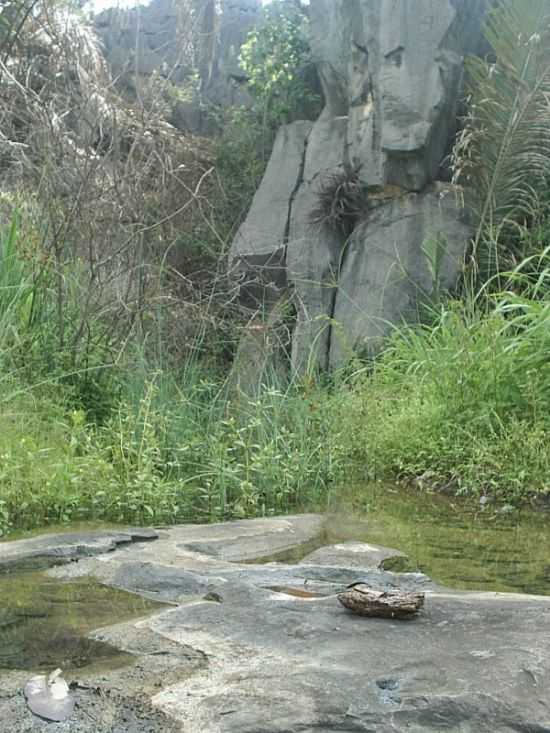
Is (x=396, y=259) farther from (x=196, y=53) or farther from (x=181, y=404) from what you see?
(x=196, y=53)

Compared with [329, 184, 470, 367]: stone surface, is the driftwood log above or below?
below

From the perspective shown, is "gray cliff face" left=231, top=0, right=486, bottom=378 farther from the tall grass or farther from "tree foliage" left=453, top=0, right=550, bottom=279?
the tall grass

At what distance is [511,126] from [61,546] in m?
6.50

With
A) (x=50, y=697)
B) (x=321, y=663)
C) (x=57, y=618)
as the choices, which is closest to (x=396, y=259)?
(x=57, y=618)

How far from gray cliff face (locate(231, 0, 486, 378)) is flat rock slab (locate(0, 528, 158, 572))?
17.1 ft

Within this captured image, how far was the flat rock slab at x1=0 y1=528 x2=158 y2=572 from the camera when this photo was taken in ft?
10.4

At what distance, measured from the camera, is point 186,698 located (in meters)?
1.92

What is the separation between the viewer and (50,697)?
75.8 inches

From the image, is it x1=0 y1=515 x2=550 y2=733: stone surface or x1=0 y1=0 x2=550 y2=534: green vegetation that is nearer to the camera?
x1=0 y1=515 x2=550 y2=733: stone surface

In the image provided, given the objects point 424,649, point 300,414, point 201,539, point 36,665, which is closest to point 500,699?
point 424,649

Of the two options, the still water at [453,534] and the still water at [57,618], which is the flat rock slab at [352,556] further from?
the still water at [57,618]

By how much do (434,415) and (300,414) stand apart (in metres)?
0.85

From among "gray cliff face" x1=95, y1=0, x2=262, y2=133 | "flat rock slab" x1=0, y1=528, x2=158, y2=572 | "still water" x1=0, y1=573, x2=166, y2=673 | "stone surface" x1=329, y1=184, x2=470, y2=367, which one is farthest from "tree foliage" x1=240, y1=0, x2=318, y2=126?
"still water" x1=0, y1=573, x2=166, y2=673

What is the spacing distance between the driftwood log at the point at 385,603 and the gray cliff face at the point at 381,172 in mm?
6367
